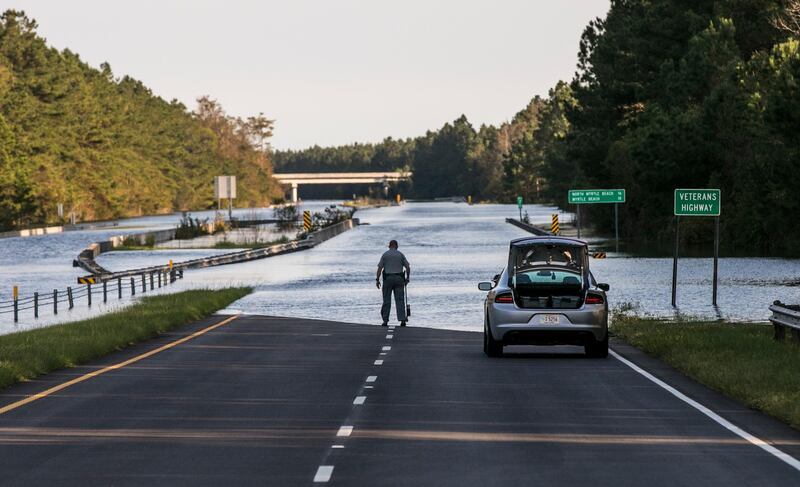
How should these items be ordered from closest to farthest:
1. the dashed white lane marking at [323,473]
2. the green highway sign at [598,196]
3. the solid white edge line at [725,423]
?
the dashed white lane marking at [323,473] → the solid white edge line at [725,423] → the green highway sign at [598,196]

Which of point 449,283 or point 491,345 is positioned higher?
point 491,345

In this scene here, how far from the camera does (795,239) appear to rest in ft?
229

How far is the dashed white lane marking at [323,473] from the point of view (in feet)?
36.5

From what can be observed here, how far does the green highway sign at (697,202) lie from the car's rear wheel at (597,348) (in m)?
12.5

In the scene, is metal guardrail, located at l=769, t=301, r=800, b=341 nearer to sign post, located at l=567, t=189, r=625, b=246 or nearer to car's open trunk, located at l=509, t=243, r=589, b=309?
car's open trunk, located at l=509, t=243, r=589, b=309

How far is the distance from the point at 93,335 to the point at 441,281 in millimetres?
26781

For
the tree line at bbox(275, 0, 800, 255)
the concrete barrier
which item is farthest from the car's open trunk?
the concrete barrier

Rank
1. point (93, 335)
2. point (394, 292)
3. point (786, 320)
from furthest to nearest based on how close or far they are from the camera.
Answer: point (394, 292), point (93, 335), point (786, 320)

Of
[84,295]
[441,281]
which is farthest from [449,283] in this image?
[84,295]

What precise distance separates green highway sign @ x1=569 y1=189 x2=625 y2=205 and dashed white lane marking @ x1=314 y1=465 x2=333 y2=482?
187 ft

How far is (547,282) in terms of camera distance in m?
22.7

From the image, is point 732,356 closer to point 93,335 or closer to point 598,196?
point 93,335

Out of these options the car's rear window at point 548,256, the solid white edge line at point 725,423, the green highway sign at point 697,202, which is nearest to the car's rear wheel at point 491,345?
the car's rear window at point 548,256

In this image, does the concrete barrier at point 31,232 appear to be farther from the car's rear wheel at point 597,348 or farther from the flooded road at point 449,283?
the car's rear wheel at point 597,348
